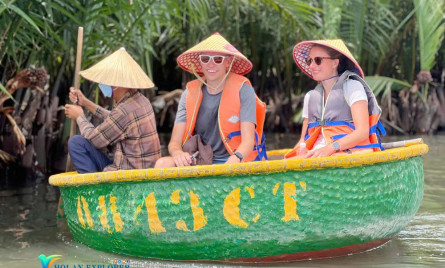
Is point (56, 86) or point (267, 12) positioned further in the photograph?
point (267, 12)

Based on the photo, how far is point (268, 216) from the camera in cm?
406

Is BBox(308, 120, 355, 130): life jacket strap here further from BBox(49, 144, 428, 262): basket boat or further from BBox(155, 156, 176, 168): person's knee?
BBox(155, 156, 176, 168): person's knee

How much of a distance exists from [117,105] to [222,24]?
7.50 meters

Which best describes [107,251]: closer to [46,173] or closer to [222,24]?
[46,173]

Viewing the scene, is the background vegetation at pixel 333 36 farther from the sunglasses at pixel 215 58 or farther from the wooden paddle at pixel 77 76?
the sunglasses at pixel 215 58

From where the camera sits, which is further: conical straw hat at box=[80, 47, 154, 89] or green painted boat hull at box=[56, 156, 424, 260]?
conical straw hat at box=[80, 47, 154, 89]

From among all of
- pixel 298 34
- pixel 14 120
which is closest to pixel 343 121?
pixel 14 120

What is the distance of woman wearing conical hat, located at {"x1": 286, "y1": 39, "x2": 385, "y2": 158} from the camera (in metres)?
4.35

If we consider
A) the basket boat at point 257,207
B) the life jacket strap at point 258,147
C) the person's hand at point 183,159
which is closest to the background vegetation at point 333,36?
the life jacket strap at point 258,147

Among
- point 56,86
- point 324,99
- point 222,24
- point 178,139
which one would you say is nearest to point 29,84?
point 56,86

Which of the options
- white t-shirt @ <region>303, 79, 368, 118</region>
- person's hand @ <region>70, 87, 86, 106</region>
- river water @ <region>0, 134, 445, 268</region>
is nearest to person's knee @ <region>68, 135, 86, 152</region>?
person's hand @ <region>70, 87, 86, 106</region>

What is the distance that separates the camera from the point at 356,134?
433 cm

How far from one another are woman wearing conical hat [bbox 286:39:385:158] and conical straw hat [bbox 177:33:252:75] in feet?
1.29

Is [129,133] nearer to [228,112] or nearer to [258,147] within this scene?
[228,112]
